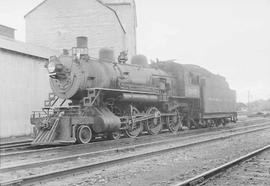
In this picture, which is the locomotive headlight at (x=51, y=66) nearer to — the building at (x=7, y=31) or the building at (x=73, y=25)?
the building at (x=7, y=31)

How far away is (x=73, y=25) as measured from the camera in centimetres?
3250

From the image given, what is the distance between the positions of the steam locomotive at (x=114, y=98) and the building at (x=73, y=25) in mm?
13432

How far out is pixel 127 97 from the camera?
1423 cm

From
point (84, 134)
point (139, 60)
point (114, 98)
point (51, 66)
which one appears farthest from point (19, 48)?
point (84, 134)

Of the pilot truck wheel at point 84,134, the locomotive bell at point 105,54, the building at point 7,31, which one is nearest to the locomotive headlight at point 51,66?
the locomotive bell at point 105,54

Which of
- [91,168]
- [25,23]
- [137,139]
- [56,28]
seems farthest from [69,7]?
[91,168]

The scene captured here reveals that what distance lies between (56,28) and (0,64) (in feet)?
55.2

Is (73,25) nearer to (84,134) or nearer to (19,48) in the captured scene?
(19,48)

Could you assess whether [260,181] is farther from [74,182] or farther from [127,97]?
[127,97]

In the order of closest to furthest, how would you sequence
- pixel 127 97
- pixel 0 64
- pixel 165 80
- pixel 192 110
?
pixel 127 97 → pixel 0 64 → pixel 165 80 → pixel 192 110

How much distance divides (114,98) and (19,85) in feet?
18.8

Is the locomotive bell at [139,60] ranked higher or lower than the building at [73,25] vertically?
lower

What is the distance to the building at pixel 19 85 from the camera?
16.7 metres

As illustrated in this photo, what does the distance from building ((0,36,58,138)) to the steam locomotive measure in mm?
2398
